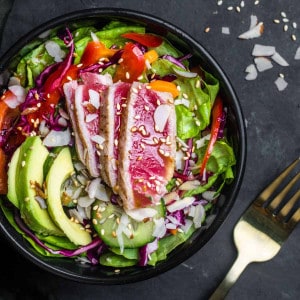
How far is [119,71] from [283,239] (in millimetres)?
927

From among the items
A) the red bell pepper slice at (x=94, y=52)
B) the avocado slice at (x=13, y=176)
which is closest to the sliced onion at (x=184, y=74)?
the red bell pepper slice at (x=94, y=52)

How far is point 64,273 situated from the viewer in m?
2.26

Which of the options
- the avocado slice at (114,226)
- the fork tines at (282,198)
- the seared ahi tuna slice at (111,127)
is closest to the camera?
the seared ahi tuna slice at (111,127)

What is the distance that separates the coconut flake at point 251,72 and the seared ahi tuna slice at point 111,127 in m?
0.57

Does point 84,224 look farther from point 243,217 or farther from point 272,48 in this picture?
point 272,48

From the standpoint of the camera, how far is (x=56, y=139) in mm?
2195

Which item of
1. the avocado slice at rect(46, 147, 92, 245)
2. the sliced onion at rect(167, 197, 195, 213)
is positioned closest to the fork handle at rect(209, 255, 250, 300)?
the sliced onion at rect(167, 197, 195, 213)

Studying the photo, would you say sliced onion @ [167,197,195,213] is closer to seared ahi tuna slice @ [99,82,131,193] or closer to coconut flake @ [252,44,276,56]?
seared ahi tuna slice @ [99,82,131,193]

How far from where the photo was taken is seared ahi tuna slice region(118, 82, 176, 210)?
2127mm

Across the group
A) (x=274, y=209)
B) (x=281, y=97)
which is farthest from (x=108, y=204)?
(x=281, y=97)

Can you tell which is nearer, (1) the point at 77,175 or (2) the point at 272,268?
(1) the point at 77,175

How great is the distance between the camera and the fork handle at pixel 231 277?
247cm

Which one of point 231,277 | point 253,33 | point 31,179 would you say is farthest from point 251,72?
point 31,179

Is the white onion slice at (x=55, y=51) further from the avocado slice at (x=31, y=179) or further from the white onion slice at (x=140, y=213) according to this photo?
the white onion slice at (x=140, y=213)
